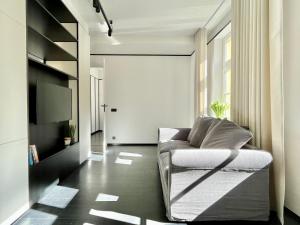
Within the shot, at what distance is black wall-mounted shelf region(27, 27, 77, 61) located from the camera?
9.05 ft

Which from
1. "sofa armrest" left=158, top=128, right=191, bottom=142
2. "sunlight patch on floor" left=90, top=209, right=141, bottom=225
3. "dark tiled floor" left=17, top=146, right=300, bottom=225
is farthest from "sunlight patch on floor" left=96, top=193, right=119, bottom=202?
"sofa armrest" left=158, top=128, right=191, bottom=142

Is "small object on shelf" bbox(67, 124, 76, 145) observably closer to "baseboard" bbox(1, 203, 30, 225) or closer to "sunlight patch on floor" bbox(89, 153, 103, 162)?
"sunlight patch on floor" bbox(89, 153, 103, 162)

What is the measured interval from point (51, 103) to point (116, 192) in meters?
1.33

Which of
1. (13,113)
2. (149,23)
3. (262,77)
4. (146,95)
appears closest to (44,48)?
(13,113)

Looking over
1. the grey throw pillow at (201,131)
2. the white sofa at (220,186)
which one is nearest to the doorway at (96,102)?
the grey throw pillow at (201,131)

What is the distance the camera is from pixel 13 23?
213cm

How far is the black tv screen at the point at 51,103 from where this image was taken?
8.93ft

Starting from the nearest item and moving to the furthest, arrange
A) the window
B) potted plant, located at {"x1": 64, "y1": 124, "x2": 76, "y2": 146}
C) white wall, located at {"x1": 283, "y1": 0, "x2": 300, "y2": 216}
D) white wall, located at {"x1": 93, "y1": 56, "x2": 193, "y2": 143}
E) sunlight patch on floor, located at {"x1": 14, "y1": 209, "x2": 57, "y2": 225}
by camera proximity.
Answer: sunlight patch on floor, located at {"x1": 14, "y1": 209, "x2": 57, "y2": 225}, white wall, located at {"x1": 283, "y1": 0, "x2": 300, "y2": 216}, potted plant, located at {"x1": 64, "y1": 124, "x2": 76, "y2": 146}, the window, white wall, located at {"x1": 93, "y1": 56, "x2": 193, "y2": 143}

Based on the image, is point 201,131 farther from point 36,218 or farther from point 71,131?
point 36,218

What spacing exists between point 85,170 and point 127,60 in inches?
139

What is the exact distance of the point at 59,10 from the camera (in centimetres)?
348

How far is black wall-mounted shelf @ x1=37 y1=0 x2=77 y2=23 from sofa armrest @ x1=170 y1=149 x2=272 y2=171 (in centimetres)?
253

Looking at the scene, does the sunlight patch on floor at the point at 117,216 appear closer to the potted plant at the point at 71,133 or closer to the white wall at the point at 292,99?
the white wall at the point at 292,99

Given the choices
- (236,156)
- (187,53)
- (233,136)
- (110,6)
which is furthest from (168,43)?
(236,156)
